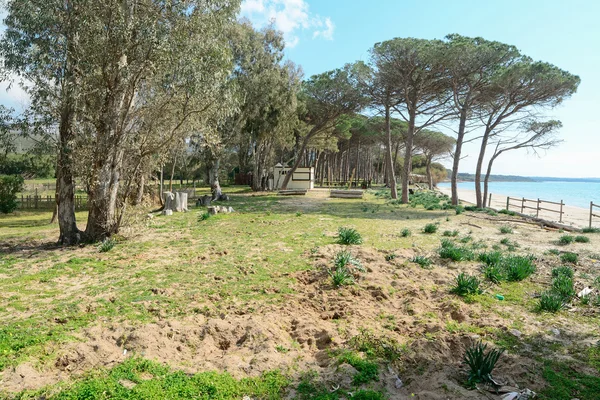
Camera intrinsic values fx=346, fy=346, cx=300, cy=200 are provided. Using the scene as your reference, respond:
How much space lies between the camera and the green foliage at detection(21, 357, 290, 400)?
2930mm

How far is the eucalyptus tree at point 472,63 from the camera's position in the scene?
61.2 feet

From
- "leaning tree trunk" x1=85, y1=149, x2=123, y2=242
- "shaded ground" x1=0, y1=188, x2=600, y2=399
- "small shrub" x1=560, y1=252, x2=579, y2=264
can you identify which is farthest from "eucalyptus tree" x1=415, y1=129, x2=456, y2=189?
"leaning tree trunk" x1=85, y1=149, x2=123, y2=242

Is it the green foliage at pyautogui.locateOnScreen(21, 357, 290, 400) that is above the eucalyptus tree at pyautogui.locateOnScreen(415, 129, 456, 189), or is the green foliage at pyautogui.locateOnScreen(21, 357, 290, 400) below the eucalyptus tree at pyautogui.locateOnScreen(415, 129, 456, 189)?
below

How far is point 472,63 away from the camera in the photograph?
1934 cm

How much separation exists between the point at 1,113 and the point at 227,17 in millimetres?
6417

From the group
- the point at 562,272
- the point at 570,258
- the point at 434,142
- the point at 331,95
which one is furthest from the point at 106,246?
the point at 434,142

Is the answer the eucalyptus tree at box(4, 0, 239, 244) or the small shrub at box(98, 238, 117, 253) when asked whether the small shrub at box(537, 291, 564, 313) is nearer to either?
the eucalyptus tree at box(4, 0, 239, 244)

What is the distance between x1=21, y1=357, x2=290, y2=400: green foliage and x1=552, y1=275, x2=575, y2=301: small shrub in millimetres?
4995

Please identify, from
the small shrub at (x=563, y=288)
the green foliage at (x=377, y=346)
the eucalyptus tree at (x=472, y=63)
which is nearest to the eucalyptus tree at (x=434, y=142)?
the eucalyptus tree at (x=472, y=63)

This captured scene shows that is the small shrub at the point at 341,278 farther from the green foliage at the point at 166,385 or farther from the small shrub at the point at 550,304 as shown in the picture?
the small shrub at the point at 550,304

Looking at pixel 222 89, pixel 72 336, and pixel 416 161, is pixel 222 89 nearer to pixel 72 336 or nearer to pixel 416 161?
pixel 72 336

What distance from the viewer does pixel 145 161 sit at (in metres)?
9.90

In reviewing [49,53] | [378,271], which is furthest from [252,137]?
[378,271]

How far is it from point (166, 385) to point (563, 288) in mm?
6145
